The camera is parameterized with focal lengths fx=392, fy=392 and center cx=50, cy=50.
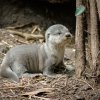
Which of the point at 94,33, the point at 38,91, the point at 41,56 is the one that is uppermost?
the point at 94,33

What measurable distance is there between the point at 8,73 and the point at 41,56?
69 cm

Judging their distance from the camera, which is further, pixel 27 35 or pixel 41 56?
pixel 27 35

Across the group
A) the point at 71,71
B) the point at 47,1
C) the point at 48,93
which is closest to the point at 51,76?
the point at 71,71

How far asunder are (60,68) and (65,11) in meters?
2.99

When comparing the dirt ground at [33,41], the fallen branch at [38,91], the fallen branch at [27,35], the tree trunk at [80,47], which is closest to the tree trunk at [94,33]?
the tree trunk at [80,47]

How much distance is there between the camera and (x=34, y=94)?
463 cm

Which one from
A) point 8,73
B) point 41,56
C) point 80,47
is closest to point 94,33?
point 80,47

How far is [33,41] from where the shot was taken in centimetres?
761

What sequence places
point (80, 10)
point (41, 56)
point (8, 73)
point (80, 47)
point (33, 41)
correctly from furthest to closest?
point (33, 41) < point (41, 56) < point (8, 73) < point (80, 47) < point (80, 10)

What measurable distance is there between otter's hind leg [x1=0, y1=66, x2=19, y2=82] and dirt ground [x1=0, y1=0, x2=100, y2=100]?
0.08m

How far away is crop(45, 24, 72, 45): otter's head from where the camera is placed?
5.63 meters

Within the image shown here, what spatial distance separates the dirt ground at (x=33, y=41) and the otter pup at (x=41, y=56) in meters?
0.32

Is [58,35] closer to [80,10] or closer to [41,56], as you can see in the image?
[41,56]

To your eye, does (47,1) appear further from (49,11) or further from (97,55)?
(97,55)
